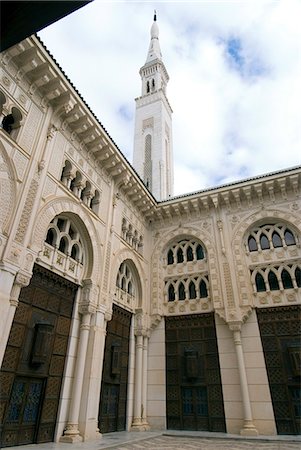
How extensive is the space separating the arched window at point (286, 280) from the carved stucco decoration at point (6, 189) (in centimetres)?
961

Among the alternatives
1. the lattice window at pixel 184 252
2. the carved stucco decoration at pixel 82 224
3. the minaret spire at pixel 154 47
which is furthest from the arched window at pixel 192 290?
the minaret spire at pixel 154 47

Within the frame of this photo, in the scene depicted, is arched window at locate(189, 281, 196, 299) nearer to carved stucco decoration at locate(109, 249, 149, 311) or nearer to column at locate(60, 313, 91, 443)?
carved stucco decoration at locate(109, 249, 149, 311)

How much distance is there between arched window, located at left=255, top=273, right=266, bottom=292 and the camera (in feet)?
36.6

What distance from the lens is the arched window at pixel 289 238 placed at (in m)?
11.4

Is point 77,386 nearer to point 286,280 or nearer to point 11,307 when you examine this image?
point 11,307

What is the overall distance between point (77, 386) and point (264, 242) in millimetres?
8661

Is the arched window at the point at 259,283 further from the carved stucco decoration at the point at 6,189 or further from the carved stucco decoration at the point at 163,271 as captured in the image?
the carved stucco decoration at the point at 6,189

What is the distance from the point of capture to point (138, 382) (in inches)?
416

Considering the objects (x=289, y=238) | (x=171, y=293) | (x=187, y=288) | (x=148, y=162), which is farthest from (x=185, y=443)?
(x=148, y=162)

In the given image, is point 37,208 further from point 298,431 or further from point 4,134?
point 298,431

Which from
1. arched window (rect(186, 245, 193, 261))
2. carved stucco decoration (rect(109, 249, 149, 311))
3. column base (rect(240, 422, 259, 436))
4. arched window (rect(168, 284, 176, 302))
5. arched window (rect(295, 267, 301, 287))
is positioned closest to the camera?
column base (rect(240, 422, 259, 436))

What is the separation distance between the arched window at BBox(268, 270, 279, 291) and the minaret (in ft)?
40.5

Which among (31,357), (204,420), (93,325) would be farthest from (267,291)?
(31,357)

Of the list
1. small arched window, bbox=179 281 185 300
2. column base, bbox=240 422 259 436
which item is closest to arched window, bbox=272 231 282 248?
small arched window, bbox=179 281 185 300
